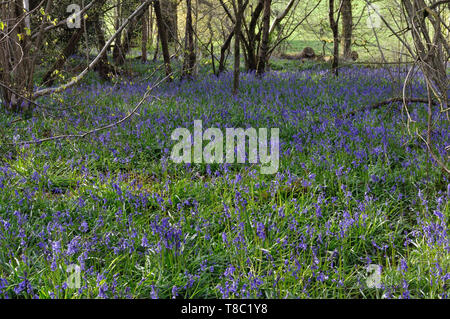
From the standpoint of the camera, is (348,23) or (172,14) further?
(348,23)

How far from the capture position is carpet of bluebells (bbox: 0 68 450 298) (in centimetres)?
273

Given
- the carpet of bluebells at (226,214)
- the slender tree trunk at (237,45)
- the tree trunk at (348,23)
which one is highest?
the tree trunk at (348,23)

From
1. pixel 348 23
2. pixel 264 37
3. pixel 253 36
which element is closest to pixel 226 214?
pixel 264 37

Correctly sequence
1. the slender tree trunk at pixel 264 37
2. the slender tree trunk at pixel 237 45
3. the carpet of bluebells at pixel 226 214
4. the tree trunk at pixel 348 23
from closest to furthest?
the carpet of bluebells at pixel 226 214 < the slender tree trunk at pixel 237 45 < the slender tree trunk at pixel 264 37 < the tree trunk at pixel 348 23

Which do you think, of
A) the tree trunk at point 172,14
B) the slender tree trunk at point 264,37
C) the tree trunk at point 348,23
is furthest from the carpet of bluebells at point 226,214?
the tree trunk at point 172,14

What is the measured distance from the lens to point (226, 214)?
3508mm

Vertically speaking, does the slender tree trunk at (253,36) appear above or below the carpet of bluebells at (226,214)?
above

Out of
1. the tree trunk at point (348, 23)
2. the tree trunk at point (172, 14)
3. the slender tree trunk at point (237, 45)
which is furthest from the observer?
the tree trunk at point (172, 14)

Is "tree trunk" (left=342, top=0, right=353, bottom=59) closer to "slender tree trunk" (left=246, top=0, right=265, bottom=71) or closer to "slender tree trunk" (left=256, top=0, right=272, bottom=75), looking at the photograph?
"slender tree trunk" (left=256, top=0, right=272, bottom=75)

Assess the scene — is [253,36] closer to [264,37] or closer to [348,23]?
[264,37]

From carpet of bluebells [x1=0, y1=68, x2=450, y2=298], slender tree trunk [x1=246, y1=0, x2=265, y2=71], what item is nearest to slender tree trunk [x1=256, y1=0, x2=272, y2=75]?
slender tree trunk [x1=246, y1=0, x2=265, y2=71]

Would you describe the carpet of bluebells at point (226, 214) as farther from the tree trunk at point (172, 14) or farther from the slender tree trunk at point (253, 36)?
the tree trunk at point (172, 14)

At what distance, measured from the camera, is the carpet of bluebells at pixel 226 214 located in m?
2.73

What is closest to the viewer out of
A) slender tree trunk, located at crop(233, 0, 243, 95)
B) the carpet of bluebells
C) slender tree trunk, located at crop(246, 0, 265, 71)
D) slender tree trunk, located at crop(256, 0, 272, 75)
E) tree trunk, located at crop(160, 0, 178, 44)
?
the carpet of bluebells
